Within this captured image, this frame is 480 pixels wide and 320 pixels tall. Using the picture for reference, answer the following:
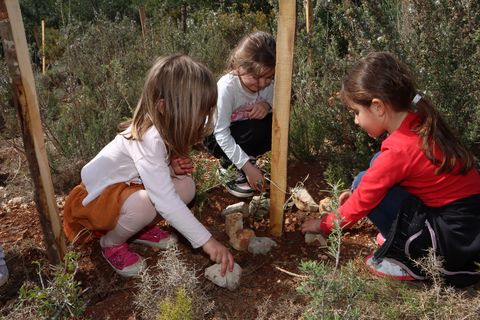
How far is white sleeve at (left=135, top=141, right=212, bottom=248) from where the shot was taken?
6.64 feet

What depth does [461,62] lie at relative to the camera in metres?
2.52

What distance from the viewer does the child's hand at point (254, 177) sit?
2.60 metres

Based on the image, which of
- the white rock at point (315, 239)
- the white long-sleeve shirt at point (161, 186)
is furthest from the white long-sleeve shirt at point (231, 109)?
the white long-sleeve shirt at point (161, 186)

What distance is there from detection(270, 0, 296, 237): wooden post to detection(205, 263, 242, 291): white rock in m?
0.41

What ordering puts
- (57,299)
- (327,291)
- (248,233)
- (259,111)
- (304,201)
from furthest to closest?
(259,111), (304,201), (248,233), (57,299), (327,291)

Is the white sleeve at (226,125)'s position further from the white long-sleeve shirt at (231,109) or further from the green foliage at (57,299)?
the green foliage at (57,299)

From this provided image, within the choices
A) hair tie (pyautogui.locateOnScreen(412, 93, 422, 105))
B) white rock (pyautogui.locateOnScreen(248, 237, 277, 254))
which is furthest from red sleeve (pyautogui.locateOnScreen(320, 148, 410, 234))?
white rock (pyautogui.locateOnScreen(248, 237, 277, 254))

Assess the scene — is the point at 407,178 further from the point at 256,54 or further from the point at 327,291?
the point at 256,54

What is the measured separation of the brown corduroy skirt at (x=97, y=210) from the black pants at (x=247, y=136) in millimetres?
852

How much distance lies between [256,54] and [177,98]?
78 cm

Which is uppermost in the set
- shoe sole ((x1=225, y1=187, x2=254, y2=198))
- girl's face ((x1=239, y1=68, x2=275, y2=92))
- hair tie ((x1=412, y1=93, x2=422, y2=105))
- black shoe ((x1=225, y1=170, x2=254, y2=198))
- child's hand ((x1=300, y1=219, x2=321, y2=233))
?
hair tie ((x1=412, y1=93, x2=422, y2=105))

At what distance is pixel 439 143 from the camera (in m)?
1.93

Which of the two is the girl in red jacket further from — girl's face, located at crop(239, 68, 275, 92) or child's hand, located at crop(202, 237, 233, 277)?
girl's face, located at crop(239, 68, 275, 92)

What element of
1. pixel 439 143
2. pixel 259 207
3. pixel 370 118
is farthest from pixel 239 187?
pixel 439 143
